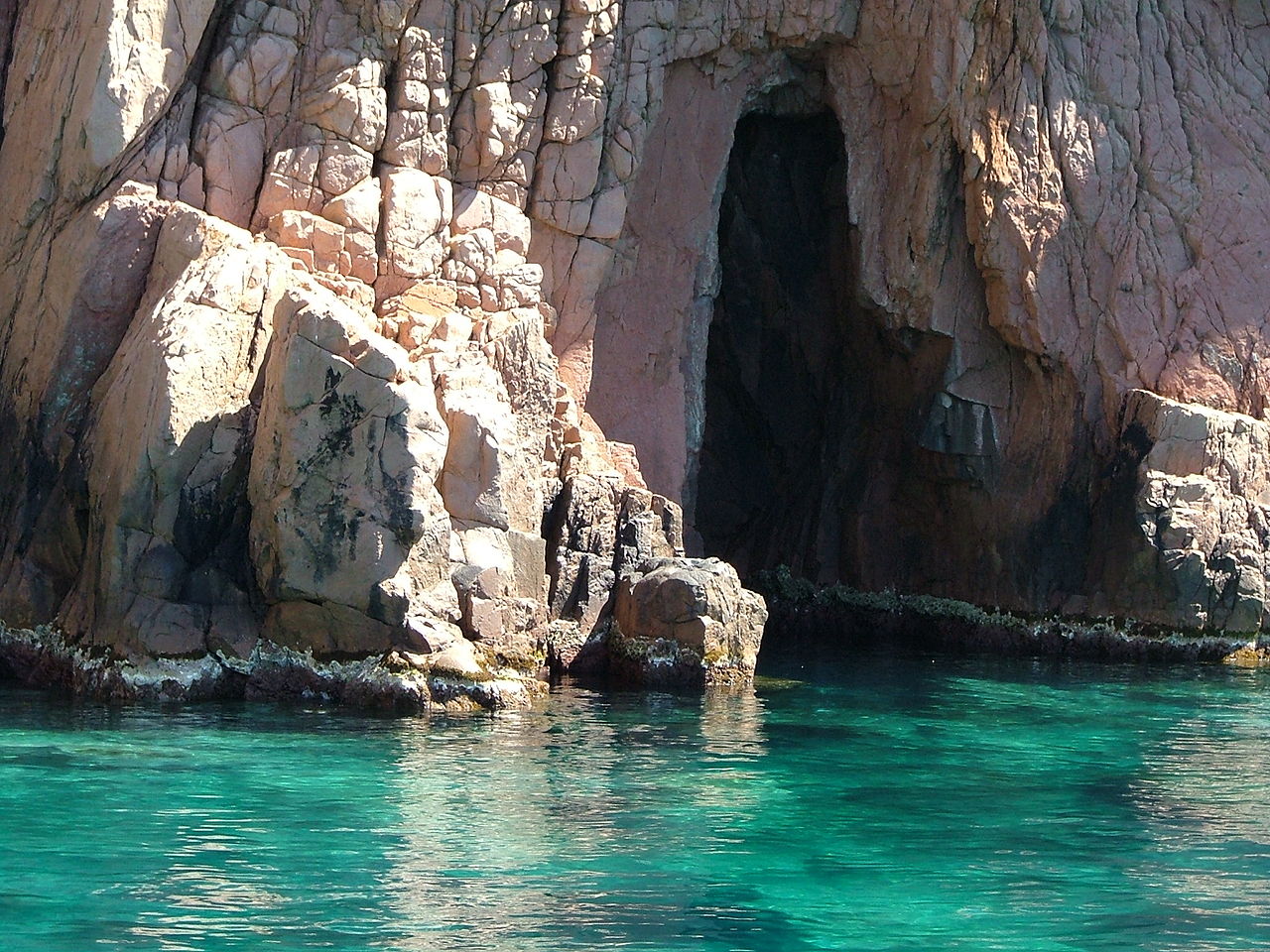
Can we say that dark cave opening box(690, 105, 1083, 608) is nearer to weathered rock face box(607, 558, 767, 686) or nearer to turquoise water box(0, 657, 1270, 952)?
weathered rock face box(607, 558, 767, 686)

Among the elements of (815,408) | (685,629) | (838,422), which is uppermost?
(815,408)

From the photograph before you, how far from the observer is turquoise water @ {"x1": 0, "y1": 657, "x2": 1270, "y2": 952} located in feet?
31.4

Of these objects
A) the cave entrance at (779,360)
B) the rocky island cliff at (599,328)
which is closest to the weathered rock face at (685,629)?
the rocky island cliff at (599,328)

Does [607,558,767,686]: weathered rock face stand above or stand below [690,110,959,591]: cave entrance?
below

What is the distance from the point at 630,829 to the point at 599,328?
11910mm

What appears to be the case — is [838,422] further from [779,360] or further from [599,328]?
[599,328]

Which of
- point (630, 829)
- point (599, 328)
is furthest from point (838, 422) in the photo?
point (630, 829)

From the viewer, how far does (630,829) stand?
39.0 ft

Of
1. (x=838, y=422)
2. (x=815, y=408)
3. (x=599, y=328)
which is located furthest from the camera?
(x=815, y=408)

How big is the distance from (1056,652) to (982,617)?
1419 millimetres

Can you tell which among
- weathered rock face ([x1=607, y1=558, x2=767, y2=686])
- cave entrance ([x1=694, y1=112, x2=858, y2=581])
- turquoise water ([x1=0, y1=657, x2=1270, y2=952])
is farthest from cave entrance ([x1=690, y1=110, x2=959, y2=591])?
turquoise water ([x1=0, y1=657, x2=1270, y2=952])

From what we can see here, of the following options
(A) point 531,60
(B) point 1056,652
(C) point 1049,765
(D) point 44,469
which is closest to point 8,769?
(D) point 44,469

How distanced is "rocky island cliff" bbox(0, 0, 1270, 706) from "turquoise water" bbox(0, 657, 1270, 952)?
→ 157 cm

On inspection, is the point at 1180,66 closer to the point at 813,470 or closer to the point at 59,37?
the point at 813,470
